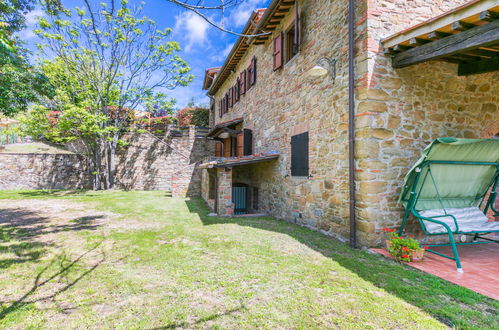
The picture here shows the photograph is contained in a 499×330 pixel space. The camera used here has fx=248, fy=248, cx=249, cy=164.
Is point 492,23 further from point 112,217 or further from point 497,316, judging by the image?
point 112,217

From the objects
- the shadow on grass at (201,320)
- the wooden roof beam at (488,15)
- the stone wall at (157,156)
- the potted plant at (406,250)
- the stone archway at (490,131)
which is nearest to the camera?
the shadow on grass at (201,320)

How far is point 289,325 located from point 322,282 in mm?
1014

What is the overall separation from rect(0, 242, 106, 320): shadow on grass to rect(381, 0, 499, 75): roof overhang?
5839 millimetres

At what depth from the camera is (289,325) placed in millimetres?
2223

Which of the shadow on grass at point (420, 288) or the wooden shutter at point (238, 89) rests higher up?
the wooden shutter at point (238, 89)

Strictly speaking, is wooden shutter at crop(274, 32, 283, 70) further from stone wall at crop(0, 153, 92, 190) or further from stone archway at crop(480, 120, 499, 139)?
stone wall at crop(0, 153, 92, 190)

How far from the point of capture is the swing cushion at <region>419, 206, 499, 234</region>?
380 cm

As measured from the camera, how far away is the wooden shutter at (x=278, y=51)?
736 centimetres

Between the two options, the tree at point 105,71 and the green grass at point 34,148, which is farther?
the green grass at point 34,148

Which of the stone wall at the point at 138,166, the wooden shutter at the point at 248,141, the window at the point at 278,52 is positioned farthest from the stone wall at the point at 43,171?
the window at the point at 278,52

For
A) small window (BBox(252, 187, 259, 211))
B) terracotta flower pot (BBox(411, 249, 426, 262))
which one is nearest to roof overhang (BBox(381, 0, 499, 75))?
terracotta flower pot (BBox(411, 249, 426, 262))

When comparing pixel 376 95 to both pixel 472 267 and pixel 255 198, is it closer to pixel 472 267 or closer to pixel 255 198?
pixel 472 267

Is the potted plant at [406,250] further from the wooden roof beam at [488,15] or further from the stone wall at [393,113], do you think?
the wooden roof beam at [488,15]

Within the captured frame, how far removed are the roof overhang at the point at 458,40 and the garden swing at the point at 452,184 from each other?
1.32m
